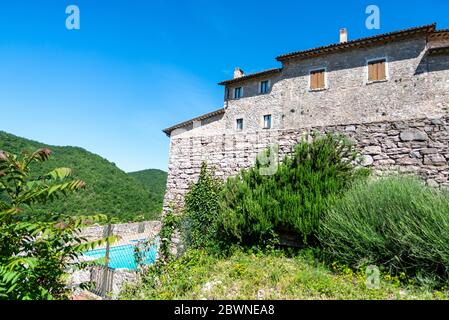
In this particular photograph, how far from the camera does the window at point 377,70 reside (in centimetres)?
1675

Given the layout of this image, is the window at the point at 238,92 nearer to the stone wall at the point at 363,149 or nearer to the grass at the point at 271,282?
the stone wall at the point at 363,149

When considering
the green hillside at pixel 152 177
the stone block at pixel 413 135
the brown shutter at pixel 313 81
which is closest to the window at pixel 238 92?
the brown shutter at pixel 313 81

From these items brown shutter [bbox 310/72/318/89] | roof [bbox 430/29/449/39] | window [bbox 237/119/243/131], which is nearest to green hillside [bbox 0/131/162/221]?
window [bbox 237/119/243/131]

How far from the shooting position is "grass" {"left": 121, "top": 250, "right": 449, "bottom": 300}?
11.5ft

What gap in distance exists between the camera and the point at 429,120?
17.7 feet

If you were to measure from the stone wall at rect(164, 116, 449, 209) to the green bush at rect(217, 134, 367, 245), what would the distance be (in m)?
0.43

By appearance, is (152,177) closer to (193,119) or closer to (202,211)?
(193,119)

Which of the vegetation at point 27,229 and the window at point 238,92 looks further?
the window at point 238,92

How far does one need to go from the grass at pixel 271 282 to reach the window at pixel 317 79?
1627 cm

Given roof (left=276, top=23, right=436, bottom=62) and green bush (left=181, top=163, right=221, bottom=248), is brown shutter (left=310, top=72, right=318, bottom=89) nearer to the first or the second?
roof (left=276, top=23, right=436, bottom=62)

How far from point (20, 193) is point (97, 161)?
33.0 m
